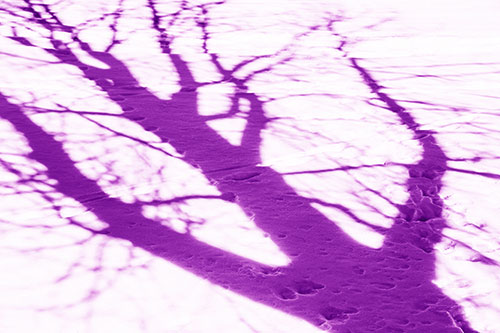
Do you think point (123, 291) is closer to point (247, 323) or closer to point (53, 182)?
point (247, 323)

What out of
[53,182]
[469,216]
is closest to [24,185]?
[53,182]

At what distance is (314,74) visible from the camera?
12.5 feet

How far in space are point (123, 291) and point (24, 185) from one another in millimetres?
804

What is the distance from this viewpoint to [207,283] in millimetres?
1970

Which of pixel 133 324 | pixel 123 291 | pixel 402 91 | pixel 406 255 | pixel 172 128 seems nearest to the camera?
pixel 133 324

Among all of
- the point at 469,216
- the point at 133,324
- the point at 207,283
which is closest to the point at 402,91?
the point at 469,216

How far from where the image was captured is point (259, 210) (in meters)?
2.40

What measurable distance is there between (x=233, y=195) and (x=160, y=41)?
2.08 metres

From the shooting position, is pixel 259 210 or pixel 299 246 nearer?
pixel 299 246

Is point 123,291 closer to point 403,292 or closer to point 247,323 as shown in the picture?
point 247,323

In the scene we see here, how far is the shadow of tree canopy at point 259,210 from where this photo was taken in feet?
6.32

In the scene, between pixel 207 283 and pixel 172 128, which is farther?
pixel 172 128

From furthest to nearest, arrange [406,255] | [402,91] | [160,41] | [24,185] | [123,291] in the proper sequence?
[160,41]
[402,91]
[24,185]
[406,255]
[123,291]

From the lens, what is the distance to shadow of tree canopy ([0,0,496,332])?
193 cm
